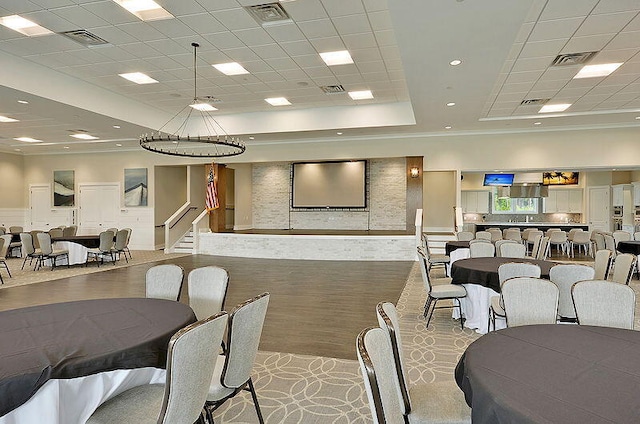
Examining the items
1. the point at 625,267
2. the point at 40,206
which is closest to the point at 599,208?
the point at 625,267

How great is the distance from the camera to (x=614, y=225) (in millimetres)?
15258

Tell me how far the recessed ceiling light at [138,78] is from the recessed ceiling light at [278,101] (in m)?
2.85

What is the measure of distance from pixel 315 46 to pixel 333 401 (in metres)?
5.74

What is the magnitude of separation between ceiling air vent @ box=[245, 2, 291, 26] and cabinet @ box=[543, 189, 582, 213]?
1460cm

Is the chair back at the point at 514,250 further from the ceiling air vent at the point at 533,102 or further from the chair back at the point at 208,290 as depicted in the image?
the chair back at the point at 208,290

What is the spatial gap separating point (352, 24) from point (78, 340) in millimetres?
5548

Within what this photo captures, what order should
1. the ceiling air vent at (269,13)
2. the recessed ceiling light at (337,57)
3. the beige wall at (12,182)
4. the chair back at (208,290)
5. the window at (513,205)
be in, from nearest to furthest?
the chair back at (208,290) → the ceiling air vent at (269,13) → the recessed ceiling light at (337,57) → the beige wall at (12,182) → the window at (513,205)

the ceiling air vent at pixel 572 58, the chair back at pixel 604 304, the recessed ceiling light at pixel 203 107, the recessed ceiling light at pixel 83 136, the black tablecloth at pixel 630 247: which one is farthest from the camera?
the recessed ceiling light at pixel 83 136

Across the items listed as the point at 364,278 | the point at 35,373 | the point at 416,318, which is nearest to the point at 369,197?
the point at 364,278

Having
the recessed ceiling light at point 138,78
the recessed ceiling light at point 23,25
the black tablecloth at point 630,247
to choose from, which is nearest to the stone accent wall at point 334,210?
the black tablecloth at point 630,247

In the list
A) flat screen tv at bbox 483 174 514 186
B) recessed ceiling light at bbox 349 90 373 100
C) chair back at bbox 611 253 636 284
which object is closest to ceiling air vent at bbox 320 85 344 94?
recessed ceiling light at bbox 349 90 373 100

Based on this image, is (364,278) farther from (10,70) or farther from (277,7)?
(10,70)

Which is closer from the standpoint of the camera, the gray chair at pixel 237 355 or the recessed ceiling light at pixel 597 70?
the gray chair at pixel 237 355

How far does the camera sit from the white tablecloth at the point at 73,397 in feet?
6.36
